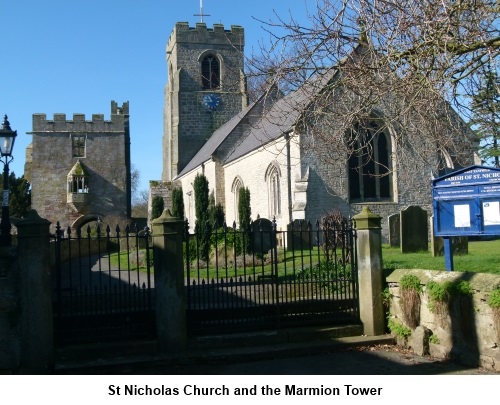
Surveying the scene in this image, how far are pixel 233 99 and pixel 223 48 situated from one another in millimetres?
4226

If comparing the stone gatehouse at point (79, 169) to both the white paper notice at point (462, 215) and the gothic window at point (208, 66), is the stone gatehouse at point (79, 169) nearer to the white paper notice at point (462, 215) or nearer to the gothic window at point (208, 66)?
the gothic window at point (208, 66)

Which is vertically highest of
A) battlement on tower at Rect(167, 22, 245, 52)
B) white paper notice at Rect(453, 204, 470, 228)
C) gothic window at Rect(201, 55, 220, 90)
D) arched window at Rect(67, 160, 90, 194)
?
battlement on tower at Rect(167, 22, 245, 52)

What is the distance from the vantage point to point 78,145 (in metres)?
48.4

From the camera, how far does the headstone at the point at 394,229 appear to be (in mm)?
20250

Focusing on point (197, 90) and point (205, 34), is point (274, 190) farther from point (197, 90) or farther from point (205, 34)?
point (205, 34)

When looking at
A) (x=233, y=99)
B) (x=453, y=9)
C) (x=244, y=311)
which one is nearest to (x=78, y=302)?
(x=244, y=311)

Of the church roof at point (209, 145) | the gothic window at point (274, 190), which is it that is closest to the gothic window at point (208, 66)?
the church roof at point (209, 145)

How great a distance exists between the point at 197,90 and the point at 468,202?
38380 mm

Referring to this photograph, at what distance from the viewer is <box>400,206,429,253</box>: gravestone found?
1736cm

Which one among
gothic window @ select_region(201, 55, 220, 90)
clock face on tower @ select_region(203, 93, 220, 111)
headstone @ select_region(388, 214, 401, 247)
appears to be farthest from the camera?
gothic window @ select_region(201, 55, 220, 90)

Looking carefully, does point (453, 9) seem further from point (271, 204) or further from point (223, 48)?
point (223, 48)

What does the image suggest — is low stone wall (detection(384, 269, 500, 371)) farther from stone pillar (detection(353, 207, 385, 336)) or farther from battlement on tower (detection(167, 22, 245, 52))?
battlement on tower (detection(167, 22, 245, 52))

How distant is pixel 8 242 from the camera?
8617mm

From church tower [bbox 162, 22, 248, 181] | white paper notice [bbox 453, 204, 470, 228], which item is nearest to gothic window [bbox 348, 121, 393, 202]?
white paper notice [bbox 453, 204, 470, 228]
